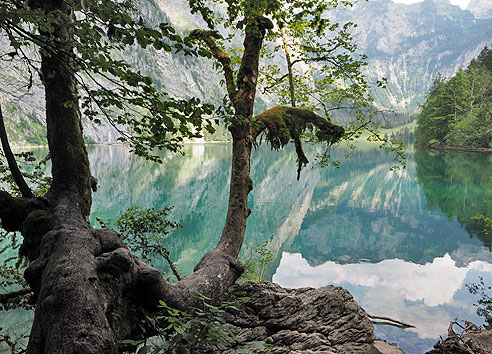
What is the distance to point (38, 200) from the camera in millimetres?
3037

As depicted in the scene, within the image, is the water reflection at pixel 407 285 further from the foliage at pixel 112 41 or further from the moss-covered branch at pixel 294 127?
the foliage at pixel 112 41

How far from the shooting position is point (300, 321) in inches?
163

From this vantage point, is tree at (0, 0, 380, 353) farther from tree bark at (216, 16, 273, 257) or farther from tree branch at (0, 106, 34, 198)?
tree bark at (216, 16, 273, 257)

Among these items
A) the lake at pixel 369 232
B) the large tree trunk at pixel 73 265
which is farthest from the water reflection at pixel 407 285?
the large tree trunk at pixel 73 265

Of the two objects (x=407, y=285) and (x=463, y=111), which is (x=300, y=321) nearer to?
(x=407, y=285)

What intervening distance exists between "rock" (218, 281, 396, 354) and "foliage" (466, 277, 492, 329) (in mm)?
7732

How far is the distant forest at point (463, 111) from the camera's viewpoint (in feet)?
169

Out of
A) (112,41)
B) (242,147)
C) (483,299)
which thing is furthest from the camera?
(483,299)

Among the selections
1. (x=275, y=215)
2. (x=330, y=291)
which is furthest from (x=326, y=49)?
(x=275, y=215)

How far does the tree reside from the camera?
1835mm

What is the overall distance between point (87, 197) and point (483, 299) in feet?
51.0

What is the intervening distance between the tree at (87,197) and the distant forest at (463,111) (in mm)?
60479

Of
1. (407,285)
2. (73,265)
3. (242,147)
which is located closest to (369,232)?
(407,285)

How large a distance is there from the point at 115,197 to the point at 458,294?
110ft
